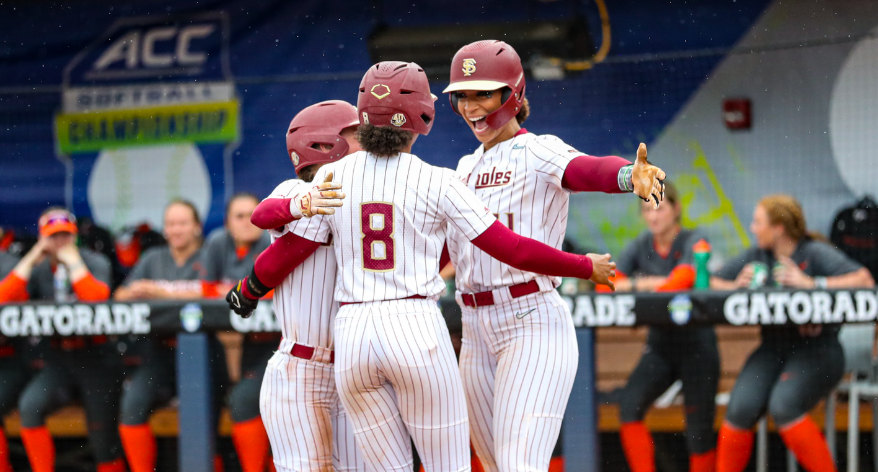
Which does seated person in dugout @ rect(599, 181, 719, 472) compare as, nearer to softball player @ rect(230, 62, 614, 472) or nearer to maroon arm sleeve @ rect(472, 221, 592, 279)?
maroon arm sleeve @ rect(472, 221, 592, 279)

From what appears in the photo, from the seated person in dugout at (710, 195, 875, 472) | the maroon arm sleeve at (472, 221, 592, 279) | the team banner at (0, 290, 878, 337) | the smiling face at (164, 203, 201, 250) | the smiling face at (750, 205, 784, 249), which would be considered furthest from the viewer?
the smiling face at (164, 203, 201, 250)

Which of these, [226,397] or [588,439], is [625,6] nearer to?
[588,439]

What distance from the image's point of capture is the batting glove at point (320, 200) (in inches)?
99.5

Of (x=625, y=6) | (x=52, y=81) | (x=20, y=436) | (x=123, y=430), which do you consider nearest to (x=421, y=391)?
(x=123, y=430)

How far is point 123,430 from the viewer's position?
4359 mm

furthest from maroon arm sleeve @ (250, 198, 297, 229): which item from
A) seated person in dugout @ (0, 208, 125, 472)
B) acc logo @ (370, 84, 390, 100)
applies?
seated person in dugout @ (0, 208, 125, 472)

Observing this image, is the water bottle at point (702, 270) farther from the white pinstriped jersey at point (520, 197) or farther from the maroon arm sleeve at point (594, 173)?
the maroon arm sleeve at point (594, 173)

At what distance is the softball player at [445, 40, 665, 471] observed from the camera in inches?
111

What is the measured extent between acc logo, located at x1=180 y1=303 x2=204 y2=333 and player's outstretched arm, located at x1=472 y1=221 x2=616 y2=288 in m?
1.91

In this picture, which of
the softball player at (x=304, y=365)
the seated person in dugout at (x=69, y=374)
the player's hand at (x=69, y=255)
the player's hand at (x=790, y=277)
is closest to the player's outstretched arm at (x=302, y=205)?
the softball player at (x=304, y=365)

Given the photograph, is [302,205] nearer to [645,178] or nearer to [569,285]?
[645,178]

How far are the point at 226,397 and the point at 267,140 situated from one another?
7.20ft

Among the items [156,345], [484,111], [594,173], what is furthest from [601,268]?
[156,345]

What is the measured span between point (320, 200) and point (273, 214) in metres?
0.23
